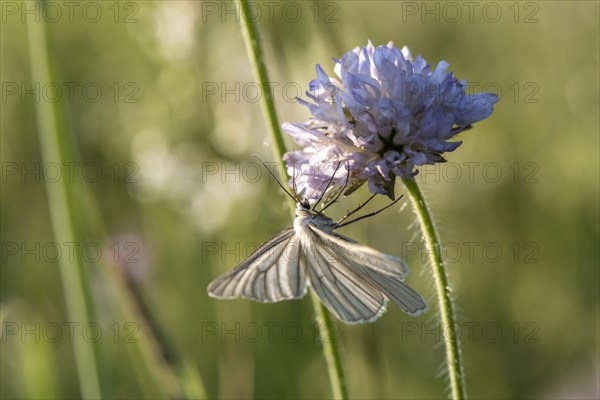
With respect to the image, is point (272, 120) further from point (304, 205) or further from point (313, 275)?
point (313, 275)

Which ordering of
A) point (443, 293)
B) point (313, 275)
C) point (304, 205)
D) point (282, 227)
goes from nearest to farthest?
point (443, 293) → point (304, 205) → point (313, 275) → point (282, 227)

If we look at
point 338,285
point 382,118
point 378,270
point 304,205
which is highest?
point 382,118

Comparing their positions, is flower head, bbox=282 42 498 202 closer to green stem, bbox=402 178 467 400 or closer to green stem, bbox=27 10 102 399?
green stem, bbox=402 178 467 400

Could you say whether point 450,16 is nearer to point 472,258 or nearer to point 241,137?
point 472,258

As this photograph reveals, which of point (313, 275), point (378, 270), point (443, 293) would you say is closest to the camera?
point (443, 293)

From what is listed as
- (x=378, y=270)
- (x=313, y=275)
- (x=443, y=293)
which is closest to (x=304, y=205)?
(x=313, y=275)

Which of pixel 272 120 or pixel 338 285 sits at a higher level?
pixel 272 120

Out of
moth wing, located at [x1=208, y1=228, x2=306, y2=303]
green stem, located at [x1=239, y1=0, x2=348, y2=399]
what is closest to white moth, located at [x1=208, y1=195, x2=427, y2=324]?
moth wing, located at [x1=208, y1=228, x2=306, y2=303]
